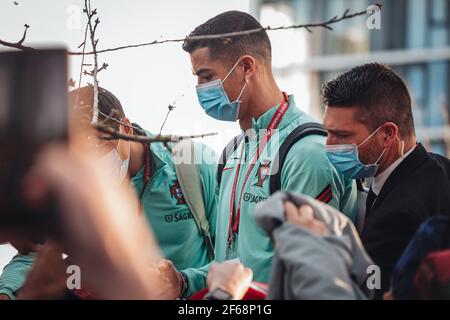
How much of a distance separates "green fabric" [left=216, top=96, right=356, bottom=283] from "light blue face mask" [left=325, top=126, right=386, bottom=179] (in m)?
0.03

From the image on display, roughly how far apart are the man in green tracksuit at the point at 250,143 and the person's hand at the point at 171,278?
7 centimetres

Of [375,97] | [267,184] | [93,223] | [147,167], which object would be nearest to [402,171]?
[375,97]

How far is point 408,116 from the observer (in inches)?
185

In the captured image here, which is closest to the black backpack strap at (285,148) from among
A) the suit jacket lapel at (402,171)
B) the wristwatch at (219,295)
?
the suit jacket lapel at (402,171)

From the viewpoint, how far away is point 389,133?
181 inches

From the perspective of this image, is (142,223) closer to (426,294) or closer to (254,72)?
(254,72)

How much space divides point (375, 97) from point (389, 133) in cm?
19

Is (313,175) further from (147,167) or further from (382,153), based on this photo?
(147,167)

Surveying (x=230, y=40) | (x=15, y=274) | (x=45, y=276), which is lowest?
(x=15, y=274)

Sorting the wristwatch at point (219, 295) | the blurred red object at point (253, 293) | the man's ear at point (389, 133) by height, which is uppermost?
the man's ear at point (389, 133)

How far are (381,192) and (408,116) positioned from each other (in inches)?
20.1

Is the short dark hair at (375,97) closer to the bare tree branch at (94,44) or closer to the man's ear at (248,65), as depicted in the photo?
the man's ear at (248,65)

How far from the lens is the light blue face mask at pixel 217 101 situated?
16.1 ft

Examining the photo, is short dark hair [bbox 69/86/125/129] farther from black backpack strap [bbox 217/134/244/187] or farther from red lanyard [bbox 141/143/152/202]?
black backpack strap [bbox 217/134/244/187]
